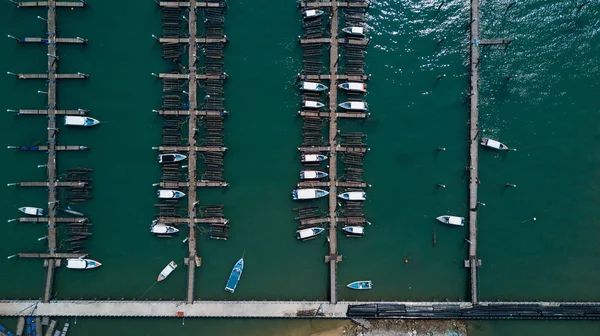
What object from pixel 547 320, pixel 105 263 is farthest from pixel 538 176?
pixel 105 263

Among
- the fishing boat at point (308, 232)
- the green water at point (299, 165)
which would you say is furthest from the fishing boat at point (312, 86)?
the fishing boat at point (308, 232)

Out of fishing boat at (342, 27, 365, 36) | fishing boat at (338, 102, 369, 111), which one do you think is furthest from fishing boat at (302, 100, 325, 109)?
fishing boat at (342, 27, 365, 36)

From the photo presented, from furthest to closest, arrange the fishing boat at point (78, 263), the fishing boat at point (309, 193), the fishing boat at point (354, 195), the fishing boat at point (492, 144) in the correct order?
1. the fishing boat at point (492, 144)
2. the fishing boat at point (354, 195)
3. the fishing boat at point (309, 193)
4. the fishing boat at point (78, 263)

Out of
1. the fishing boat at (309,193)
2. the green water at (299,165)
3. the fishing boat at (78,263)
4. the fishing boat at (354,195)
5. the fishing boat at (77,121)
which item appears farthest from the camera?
the green water at (299,165)

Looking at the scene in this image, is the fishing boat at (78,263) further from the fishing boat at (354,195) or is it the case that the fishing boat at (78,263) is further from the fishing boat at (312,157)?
the fishing boat at (354,195)

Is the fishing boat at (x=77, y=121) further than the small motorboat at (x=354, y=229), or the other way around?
the small motorboat at (x=354, y=229)

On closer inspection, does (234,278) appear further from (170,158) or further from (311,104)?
(311,104)

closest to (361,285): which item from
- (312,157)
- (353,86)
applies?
(312,157)
